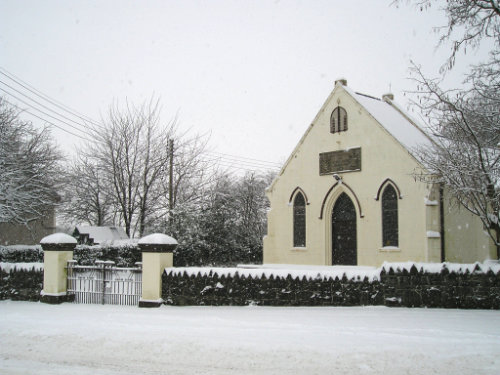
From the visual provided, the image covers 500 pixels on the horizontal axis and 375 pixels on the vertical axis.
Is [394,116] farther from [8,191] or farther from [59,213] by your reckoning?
[59,213]

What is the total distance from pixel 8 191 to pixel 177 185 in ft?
33.9

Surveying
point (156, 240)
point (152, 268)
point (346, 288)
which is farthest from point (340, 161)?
point (152, 268)

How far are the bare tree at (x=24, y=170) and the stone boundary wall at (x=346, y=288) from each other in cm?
1354

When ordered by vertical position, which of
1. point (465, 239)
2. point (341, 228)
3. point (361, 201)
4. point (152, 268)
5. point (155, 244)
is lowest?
point (152, 268)

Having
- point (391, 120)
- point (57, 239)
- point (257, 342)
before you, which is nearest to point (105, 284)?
point (57, 239)

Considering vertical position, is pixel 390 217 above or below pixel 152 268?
above

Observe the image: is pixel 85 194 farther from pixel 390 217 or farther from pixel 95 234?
pixel 390 217

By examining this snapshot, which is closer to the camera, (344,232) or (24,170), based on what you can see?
(344,232)

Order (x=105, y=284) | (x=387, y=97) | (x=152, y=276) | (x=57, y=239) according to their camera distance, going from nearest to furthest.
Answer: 1. (x=152, y=276)
2. (x=105, y=284)
3. (x=57, y=239)
4. (x=387, y=97)

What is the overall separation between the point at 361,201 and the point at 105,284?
11554 millimetres

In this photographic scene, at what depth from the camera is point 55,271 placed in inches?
591

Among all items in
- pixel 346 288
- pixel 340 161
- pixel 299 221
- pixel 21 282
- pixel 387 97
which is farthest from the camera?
pixel 387 97

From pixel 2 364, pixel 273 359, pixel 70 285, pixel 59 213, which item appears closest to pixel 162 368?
pixel 273 359

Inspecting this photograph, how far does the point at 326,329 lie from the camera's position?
988 centimetres
